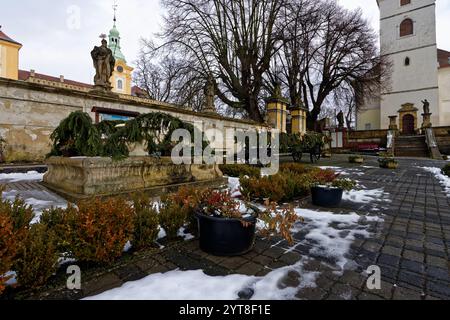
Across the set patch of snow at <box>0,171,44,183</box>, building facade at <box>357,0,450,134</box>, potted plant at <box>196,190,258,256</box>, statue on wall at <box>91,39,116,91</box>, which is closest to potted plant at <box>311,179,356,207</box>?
potted plant at <box>196,190,258,256</box>

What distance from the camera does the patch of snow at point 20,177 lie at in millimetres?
5961

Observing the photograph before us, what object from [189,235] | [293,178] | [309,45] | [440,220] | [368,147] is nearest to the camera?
[189,235]

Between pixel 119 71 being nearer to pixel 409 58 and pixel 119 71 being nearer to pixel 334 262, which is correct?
pixel 409 58

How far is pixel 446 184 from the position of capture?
23.1ft

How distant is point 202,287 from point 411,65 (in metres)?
43.2

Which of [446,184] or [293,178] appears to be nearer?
[293,178]

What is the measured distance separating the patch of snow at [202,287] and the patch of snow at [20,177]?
6.05 m

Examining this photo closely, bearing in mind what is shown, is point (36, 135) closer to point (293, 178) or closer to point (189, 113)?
point (189, 113)

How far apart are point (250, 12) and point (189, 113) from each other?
10049 mm

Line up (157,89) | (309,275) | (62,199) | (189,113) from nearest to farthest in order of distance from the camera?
(309,275) → (62,199) → (189,113) → (157,89)

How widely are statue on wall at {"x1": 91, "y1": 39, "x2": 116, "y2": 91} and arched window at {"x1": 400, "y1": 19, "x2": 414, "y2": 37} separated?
41.2 metres

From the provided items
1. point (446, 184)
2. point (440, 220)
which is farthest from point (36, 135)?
point (446, 184)

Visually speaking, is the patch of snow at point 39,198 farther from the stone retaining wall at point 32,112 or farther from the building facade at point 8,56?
the building facade at point 8,56

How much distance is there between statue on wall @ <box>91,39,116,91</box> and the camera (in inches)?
345
